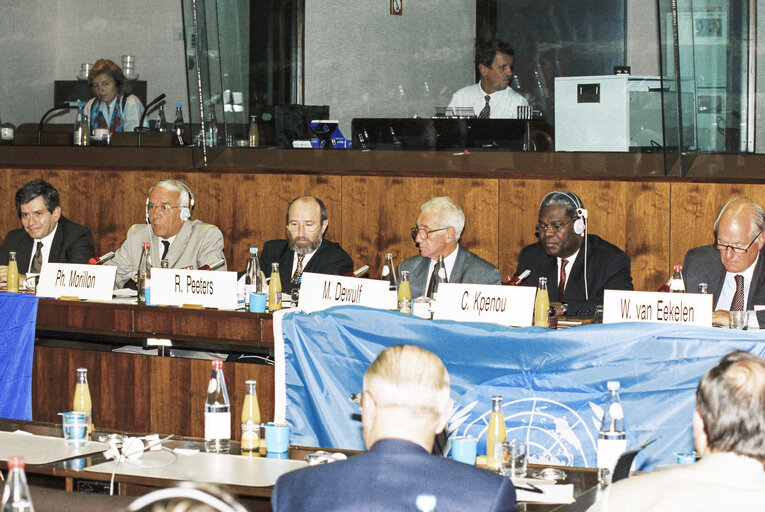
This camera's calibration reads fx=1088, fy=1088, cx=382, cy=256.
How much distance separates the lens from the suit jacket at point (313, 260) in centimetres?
528

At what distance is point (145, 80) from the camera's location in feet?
33.3

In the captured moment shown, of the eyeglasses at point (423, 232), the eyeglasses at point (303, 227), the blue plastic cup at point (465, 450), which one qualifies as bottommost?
the blue plastic cup at point (465, 450)

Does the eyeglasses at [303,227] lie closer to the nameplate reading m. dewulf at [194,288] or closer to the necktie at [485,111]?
the nameplate reading m. dewulf at [194,288]

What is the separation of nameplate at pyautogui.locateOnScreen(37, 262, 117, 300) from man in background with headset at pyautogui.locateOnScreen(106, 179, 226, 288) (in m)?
0.75

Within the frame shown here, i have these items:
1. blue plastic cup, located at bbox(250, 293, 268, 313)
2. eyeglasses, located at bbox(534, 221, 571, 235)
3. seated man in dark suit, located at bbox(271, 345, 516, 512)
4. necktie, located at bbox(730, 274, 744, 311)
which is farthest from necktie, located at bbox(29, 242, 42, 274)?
seated man in dark suit, located at bbox(271, 345, 516, 512)

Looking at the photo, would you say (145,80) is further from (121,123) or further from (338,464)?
(338,464)

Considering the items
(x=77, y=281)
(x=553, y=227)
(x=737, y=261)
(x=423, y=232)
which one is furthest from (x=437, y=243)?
(x=77, y=281)

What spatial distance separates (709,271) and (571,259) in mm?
642

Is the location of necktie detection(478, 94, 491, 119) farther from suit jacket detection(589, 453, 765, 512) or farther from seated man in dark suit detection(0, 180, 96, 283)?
suit jacket detection(589, 453, 765, 512)

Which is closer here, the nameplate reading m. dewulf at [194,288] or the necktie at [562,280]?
the nameplate reading m. dewulf at [194,288]

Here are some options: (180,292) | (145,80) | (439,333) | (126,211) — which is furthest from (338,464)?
(145,80)

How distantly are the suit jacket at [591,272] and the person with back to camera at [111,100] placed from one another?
3.99 m

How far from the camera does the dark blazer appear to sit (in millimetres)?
5633

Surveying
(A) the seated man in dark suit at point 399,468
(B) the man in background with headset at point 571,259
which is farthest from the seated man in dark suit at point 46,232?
(A) the seated man in dark suit at point 399,468
